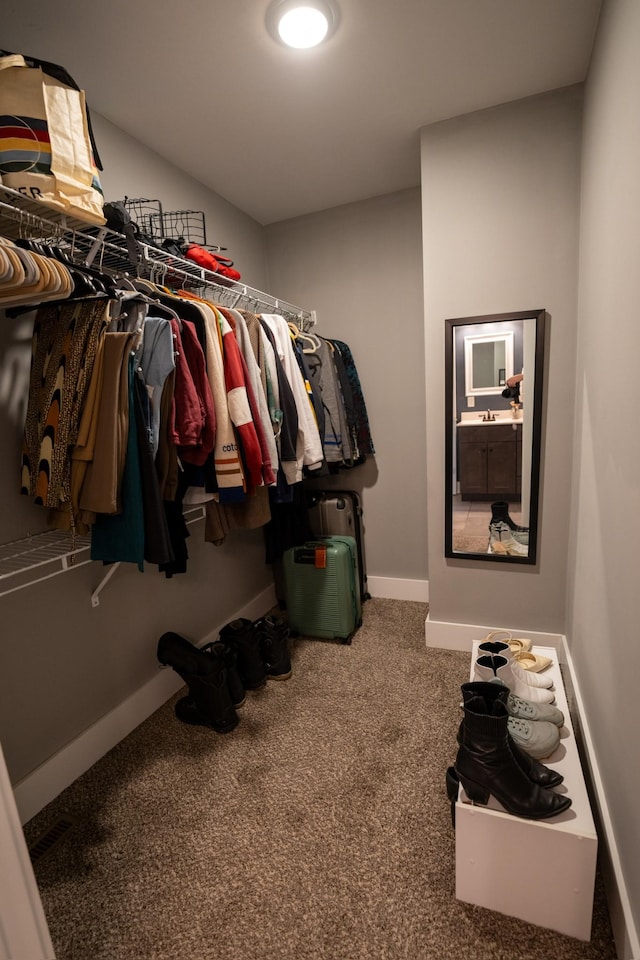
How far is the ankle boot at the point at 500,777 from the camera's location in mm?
1126

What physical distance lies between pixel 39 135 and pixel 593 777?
240 centimetres

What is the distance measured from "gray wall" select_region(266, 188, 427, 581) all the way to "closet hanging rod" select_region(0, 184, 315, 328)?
3.14ft

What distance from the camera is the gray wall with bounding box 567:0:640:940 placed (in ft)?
3.65

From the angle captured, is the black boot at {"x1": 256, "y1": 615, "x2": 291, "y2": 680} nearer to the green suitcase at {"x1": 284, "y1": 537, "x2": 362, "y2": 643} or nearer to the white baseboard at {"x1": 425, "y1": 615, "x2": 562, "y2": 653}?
the green suitcase at {"x1": 284, "y1": 537, "x2": 362, "y2": 643}

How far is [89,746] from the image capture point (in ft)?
5.65

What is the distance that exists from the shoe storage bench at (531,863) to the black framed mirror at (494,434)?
47.2 inches

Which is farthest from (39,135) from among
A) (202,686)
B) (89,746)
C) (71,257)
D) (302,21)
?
(89,746)

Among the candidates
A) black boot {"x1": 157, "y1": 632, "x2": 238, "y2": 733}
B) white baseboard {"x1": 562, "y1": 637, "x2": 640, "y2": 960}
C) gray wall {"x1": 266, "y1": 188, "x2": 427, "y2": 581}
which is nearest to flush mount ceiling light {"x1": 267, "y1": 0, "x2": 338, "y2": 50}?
gray wall {"x1": 266, "y1": 188, "x2": 427, "y2": 581}

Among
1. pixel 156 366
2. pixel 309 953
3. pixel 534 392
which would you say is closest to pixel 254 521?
pixel 156 366

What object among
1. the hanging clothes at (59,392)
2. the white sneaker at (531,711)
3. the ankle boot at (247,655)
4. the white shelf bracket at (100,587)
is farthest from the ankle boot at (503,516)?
the hanging clothes at (59,392)

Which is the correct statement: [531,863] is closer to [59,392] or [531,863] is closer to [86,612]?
[86,612]

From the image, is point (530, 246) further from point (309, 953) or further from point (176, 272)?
point (309, 953)

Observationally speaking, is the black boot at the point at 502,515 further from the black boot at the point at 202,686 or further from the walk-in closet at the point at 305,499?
the black boot at the point at 202,686

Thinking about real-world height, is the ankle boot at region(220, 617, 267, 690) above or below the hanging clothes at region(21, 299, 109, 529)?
below
